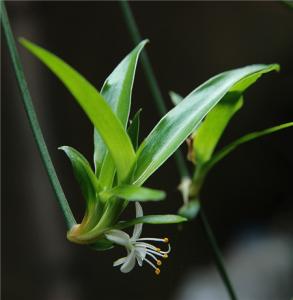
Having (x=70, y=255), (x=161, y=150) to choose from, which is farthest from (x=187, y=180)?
(x=70, y=255)

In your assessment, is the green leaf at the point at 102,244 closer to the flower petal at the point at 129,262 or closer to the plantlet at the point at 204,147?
the flower petal at the point at 129,262

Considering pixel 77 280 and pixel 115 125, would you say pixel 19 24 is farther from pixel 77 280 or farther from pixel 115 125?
pixel 115 125

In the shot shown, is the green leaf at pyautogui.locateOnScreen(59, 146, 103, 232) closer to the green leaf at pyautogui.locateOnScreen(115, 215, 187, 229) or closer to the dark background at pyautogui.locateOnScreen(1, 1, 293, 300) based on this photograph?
the green leaf at pyautogui.locateOnScreen(115, 215, 187, 229)

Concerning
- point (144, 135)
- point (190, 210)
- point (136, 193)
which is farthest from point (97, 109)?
point (144, 135)

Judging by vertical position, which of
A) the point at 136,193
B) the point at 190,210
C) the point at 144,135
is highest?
the point at 136,193

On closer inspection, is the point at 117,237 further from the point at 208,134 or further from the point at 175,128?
the point at 208,134

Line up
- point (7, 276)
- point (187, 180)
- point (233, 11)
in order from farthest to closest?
point (7, 276), point (233, 11), point (187, 180)

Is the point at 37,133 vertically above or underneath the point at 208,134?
above
